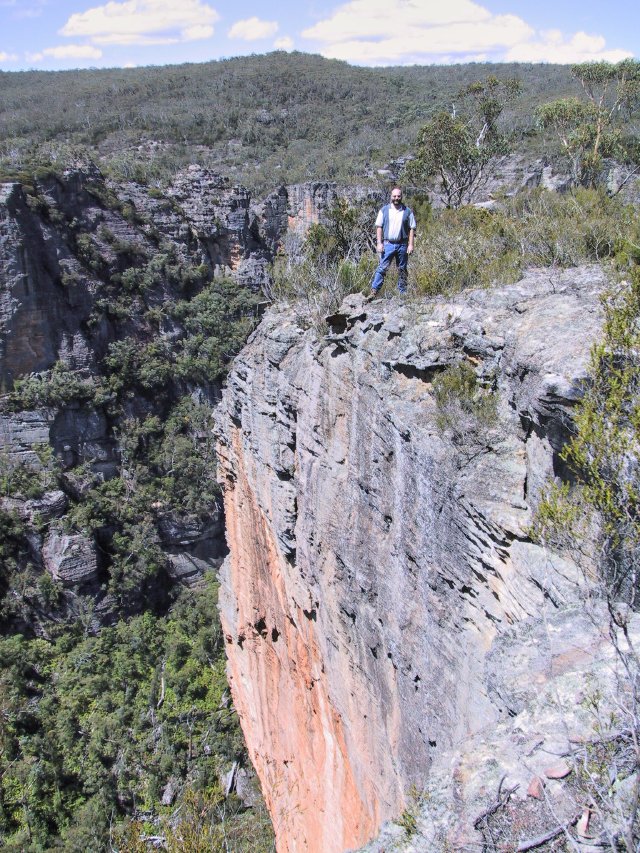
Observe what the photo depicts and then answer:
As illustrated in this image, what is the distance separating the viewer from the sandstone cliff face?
4.71m

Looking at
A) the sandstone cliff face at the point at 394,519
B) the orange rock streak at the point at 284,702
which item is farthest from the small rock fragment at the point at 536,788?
the orange rock streak at the point at 284,702

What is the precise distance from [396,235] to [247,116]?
155 feet

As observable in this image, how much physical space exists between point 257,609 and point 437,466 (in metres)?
8.16

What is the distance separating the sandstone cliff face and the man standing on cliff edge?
0.53 metres

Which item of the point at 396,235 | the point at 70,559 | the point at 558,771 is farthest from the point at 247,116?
the point at 558,771

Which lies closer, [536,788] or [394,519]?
[536,788]

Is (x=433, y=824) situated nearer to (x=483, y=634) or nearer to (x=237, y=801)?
(x=483, y=634)

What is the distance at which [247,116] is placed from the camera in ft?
160

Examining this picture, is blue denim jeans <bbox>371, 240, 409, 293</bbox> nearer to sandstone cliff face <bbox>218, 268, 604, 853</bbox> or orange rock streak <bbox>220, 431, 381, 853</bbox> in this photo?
sandstone cliff face <bbox>218, 268, 604, 853</bbox>

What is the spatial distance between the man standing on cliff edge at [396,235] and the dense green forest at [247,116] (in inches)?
886

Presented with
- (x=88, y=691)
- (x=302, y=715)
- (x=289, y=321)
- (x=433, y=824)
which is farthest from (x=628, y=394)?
(x=88, y=691)

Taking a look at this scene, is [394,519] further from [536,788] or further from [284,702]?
[284,702]

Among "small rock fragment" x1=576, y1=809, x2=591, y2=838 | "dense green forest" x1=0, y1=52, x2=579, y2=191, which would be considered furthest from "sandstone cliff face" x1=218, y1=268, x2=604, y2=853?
"dense green forest" x1=0, y1=52, x2=579, y2=191

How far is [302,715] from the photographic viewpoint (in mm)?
10281
